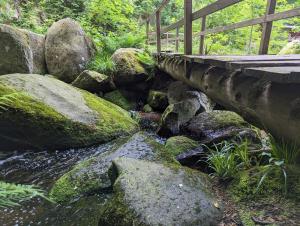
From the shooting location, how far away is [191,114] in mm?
6715

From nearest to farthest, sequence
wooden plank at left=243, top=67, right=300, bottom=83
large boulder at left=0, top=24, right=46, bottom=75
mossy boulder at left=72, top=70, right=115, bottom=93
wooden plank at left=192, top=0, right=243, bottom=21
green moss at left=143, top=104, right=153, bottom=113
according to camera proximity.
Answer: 1. wooden plank at left=243, top=67, right=300, bottom=83
2. wooden plank at left=192, top=0, right=243, bottom=21
3. large boulder at left=0, top=24, right=46, bottom=75
4. mossy boulder at left=72, top=70, right=115, bottom=93
5. green moss at left=143, top=104, right=153, bottom=113

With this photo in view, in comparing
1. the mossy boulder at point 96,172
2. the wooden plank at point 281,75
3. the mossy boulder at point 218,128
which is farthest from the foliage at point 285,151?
the mossy boulder at point 96,172

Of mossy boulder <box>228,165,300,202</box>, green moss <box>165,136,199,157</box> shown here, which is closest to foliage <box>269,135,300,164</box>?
mossy boulder <box>228,165,300,202</box>

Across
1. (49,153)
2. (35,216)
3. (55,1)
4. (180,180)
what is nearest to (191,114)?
(49,153)

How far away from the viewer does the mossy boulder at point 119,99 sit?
8.54 metres

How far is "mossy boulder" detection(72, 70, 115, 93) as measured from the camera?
8.02 m

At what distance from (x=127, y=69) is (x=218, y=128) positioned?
4.62m

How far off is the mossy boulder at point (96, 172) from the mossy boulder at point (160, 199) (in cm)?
64

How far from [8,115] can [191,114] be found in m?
3.74

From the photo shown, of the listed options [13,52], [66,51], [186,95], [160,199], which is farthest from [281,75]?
[66,51]

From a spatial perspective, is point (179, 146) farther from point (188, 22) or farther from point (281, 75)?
point (281, 75)

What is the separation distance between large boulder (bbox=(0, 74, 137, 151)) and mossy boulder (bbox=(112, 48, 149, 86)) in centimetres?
283

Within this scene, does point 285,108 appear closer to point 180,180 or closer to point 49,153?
point 180,180

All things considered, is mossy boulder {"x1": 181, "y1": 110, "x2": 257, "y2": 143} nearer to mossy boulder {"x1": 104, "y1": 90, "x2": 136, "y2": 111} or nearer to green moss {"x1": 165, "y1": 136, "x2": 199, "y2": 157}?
green moss {"x1": 165, "y1": 136, "x2": 199, "y2": 157}
